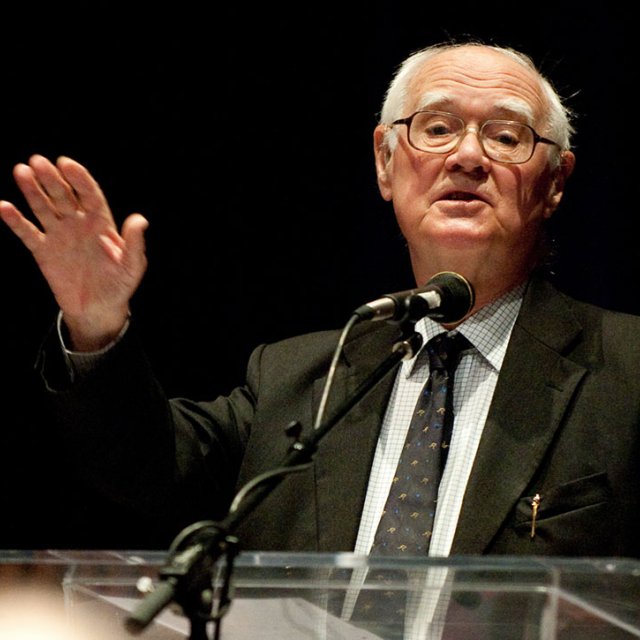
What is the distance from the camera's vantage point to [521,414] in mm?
2002

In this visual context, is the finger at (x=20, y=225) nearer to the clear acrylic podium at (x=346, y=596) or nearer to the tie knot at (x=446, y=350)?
the clear acrylic podium at (x=346, y=596)

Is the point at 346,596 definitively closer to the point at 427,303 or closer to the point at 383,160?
the point at 427,303

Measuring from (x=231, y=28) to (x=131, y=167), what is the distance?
17.6 inches

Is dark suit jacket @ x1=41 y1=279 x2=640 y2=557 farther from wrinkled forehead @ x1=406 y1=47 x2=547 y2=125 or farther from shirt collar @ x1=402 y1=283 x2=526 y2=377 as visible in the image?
wrinkled forehead @ x1=406 y1=47 x2=547 y2=125

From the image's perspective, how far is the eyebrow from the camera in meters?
2.24

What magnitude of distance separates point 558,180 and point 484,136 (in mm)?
240

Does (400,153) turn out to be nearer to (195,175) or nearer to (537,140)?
(537,140)

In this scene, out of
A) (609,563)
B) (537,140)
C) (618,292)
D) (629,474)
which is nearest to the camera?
(609,563)

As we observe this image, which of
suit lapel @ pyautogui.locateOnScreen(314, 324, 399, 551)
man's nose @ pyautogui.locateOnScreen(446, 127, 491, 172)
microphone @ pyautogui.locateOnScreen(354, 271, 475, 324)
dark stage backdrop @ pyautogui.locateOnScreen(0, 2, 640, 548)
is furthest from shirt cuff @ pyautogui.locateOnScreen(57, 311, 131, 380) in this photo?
dark stage backdrop @ pyautogui.locateOnScreen(0, 2, 640, 548)

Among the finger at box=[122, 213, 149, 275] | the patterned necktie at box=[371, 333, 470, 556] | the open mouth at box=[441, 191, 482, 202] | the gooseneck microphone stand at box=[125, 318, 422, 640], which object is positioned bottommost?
the gooseneck microphone stand at box=[125, 318, 422, 640]

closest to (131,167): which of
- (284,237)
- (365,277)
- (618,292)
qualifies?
(284,237)

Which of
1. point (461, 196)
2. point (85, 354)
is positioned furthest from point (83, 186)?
point (461, 196)

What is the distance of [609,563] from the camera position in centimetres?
116

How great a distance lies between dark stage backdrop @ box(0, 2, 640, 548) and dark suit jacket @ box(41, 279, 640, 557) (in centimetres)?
58
